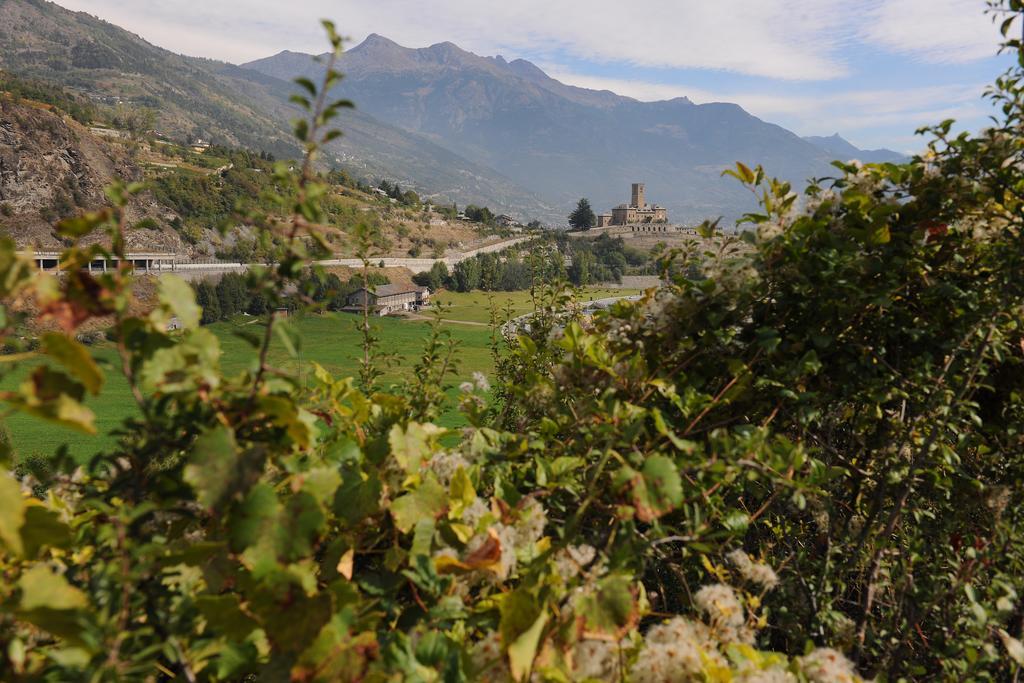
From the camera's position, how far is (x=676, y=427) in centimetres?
181

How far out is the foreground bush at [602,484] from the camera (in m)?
0.99

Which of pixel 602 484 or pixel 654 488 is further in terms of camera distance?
pixel 602 484

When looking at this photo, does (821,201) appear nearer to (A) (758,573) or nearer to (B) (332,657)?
(A) (758,573)

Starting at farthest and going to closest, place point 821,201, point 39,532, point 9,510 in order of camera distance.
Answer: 1. point 821,201
2. point 39,532
3. point 9,510

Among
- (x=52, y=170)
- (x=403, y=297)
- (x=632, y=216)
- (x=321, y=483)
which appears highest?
(x=52, y=170)

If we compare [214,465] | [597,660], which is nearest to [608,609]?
[597,660]

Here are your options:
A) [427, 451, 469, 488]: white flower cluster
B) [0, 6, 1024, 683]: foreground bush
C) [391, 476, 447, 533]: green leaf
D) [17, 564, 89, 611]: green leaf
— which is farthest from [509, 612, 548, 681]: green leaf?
[17, 564, 89, 611]: green leaf

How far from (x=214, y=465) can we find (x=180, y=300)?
0.29 m

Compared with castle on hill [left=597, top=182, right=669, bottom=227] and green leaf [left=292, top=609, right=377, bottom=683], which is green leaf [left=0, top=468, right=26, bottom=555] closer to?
green leaf [left=292, top=609, right=377, bottom=683]

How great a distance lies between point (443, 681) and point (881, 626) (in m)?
1.67

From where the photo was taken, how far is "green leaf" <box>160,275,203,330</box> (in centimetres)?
103

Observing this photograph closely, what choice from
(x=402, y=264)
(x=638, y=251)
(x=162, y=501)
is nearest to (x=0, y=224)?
(x=402, y=264)

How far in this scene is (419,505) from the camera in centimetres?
139

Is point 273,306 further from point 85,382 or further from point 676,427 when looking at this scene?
point 676,427
